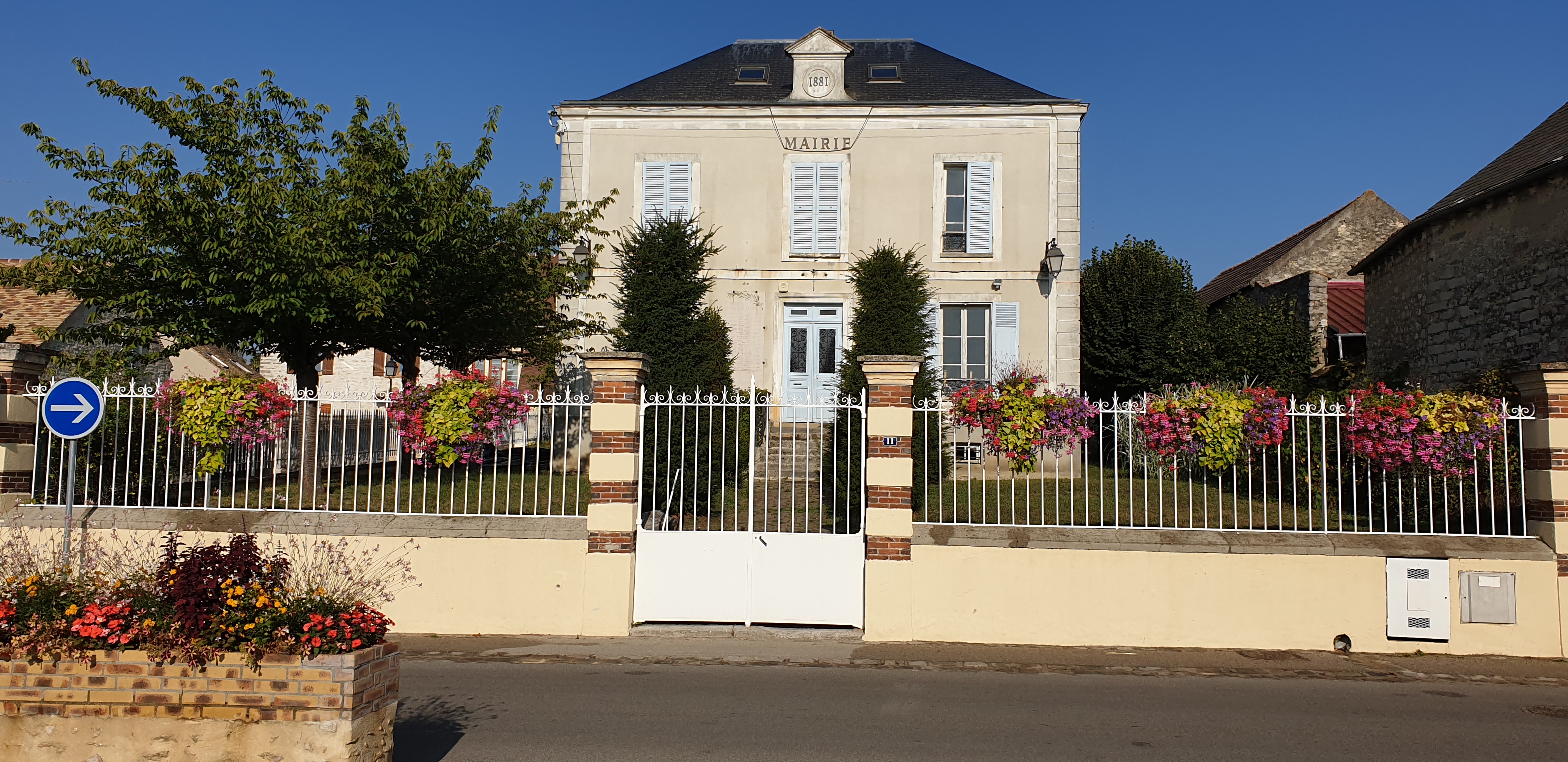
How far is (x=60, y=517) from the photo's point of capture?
28.4 feet

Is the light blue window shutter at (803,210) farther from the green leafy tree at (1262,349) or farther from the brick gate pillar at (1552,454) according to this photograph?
the brick gate pillar at (1552,454)

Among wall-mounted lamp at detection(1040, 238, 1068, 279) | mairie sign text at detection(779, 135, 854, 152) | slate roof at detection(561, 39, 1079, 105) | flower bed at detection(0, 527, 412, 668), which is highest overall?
slate roof at detection(561, 39, 1079, 105)

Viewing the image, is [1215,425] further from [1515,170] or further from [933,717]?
[1515,170]

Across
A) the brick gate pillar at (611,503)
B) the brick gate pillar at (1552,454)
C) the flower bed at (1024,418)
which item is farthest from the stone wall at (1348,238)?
the brick gate pillar at (611,503)

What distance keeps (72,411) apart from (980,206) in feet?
41.3

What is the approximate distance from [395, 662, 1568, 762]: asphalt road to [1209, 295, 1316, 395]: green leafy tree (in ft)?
40.0

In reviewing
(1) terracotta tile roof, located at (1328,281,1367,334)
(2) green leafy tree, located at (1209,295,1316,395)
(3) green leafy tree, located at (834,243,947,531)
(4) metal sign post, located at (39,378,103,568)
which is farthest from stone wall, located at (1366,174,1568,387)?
(4) metal sign post, located at (39,378,103,568)

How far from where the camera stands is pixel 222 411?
28.1 feet

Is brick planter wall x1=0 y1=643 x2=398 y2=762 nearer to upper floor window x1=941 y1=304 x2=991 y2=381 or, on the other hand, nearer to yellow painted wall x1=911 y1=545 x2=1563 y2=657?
yellow painted wall x1=911 y1=545 x2=1563 y2=657

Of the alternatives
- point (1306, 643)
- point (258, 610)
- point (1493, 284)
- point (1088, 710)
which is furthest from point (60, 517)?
point (1493, 284)

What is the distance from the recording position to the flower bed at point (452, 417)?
336 inches

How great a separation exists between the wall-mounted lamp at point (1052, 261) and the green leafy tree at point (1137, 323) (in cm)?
505

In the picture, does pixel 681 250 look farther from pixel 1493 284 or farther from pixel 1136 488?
pixel 1493 284

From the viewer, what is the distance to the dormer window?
17234 millimetres
